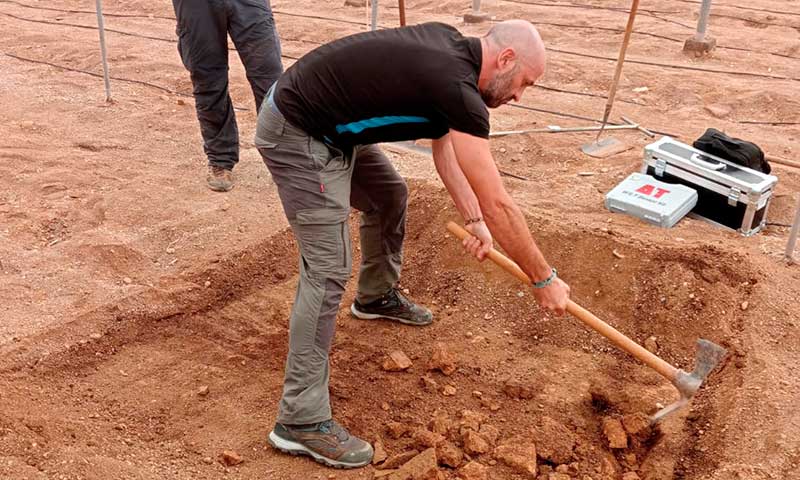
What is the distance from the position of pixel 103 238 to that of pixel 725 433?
3.57 meters

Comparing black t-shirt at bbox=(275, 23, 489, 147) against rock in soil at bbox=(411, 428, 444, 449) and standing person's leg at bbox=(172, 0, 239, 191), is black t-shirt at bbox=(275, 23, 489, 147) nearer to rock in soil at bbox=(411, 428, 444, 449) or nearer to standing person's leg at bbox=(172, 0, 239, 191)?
rock in soil at bbox=(411, 428, 444, 449)

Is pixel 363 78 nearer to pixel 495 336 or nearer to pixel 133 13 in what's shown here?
pixel 495 336

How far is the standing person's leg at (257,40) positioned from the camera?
4.91 metres

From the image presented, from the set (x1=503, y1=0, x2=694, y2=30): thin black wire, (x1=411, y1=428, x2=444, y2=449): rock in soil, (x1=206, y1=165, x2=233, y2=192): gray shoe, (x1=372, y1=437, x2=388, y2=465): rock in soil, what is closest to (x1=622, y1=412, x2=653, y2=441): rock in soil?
(x1=411, y1=428, x2=444, y2=449): rock in soil

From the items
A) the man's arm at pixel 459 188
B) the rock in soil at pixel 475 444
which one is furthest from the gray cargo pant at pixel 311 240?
the rock in soil at pixel 475 444

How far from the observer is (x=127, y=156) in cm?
595

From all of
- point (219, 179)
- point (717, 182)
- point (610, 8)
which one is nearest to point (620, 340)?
point (717, 182)

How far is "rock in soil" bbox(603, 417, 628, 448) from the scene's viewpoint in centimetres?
316

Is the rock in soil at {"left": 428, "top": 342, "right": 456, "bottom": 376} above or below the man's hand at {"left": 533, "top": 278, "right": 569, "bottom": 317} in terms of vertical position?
below

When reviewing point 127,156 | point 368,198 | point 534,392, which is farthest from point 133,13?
point 534,392

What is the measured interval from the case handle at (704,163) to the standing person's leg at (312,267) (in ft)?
8.82

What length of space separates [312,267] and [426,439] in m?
0.85

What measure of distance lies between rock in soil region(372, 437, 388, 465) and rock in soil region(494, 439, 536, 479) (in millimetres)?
451

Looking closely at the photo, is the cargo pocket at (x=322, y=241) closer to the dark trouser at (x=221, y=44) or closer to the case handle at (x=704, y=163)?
the dark trouser at (x=221, y=44)
